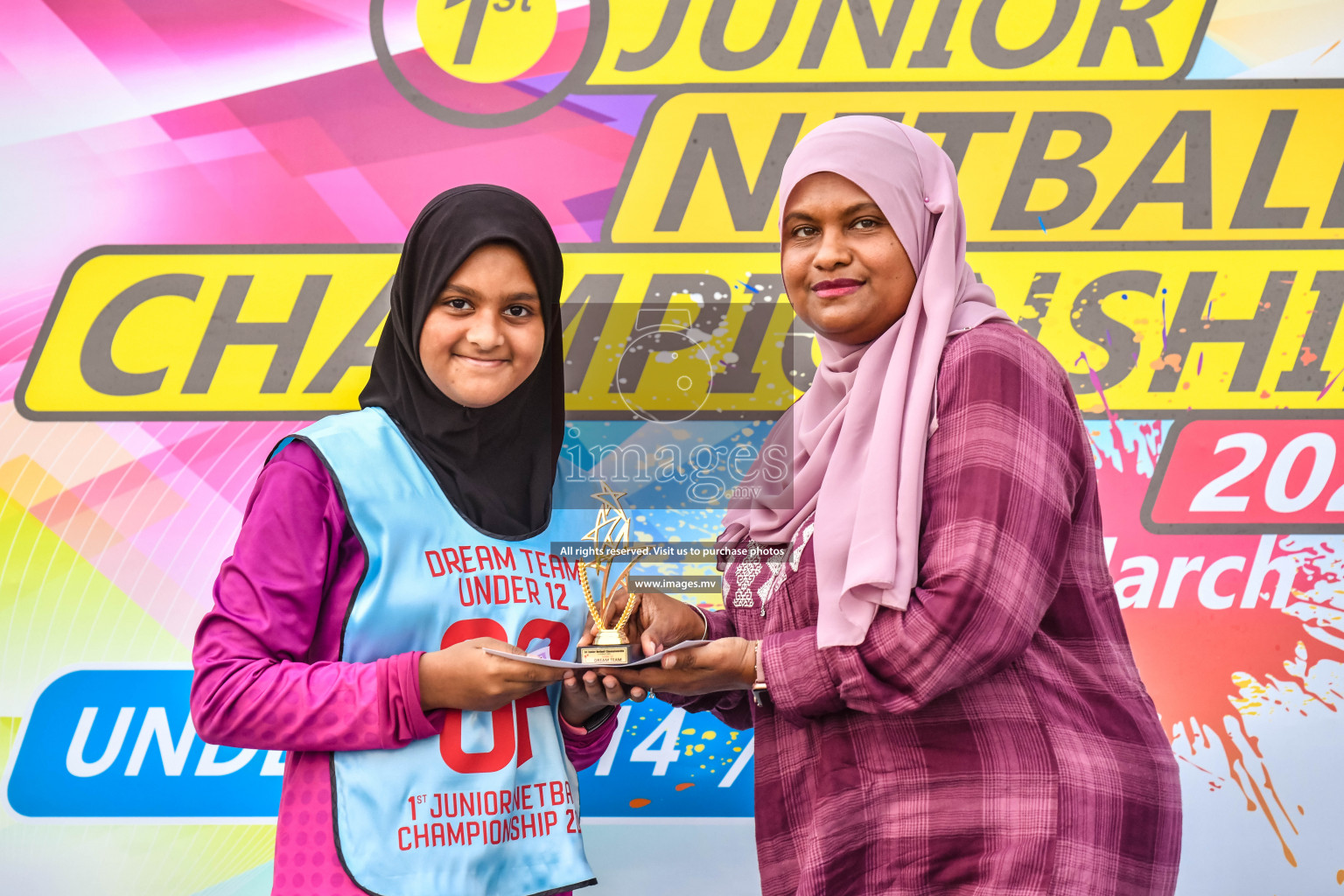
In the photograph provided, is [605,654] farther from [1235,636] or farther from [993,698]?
[1235,636]

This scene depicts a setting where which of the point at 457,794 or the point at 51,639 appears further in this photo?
the point at 51,639

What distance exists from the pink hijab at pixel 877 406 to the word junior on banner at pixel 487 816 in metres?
0.52

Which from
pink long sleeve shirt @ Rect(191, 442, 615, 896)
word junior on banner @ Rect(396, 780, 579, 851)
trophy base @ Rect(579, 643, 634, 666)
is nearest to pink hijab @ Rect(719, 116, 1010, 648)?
trophy base @ Rect(579, 643, 634, 666)

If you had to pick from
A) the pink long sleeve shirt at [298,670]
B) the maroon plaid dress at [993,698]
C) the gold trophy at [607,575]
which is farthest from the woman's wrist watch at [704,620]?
the pink long sleeve shirt at [298,670]

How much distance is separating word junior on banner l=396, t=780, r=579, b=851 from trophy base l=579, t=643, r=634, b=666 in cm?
24

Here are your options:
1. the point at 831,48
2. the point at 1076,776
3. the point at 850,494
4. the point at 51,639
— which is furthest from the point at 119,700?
the point at 831,48

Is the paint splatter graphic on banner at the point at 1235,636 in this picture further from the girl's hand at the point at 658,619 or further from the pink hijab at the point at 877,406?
the girl's hand at the point at 658,619

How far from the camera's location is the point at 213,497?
8.11 ft

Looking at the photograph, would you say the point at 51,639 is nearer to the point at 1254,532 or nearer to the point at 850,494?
the point at 850,494

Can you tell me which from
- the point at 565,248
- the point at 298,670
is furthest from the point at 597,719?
the point at 565,248

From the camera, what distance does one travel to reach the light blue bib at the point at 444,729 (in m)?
1.45

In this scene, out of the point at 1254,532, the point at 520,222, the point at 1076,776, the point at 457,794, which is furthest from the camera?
the point at 1254,532

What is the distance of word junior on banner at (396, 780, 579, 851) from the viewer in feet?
4.77

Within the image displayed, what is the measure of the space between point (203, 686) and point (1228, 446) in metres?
2.33
